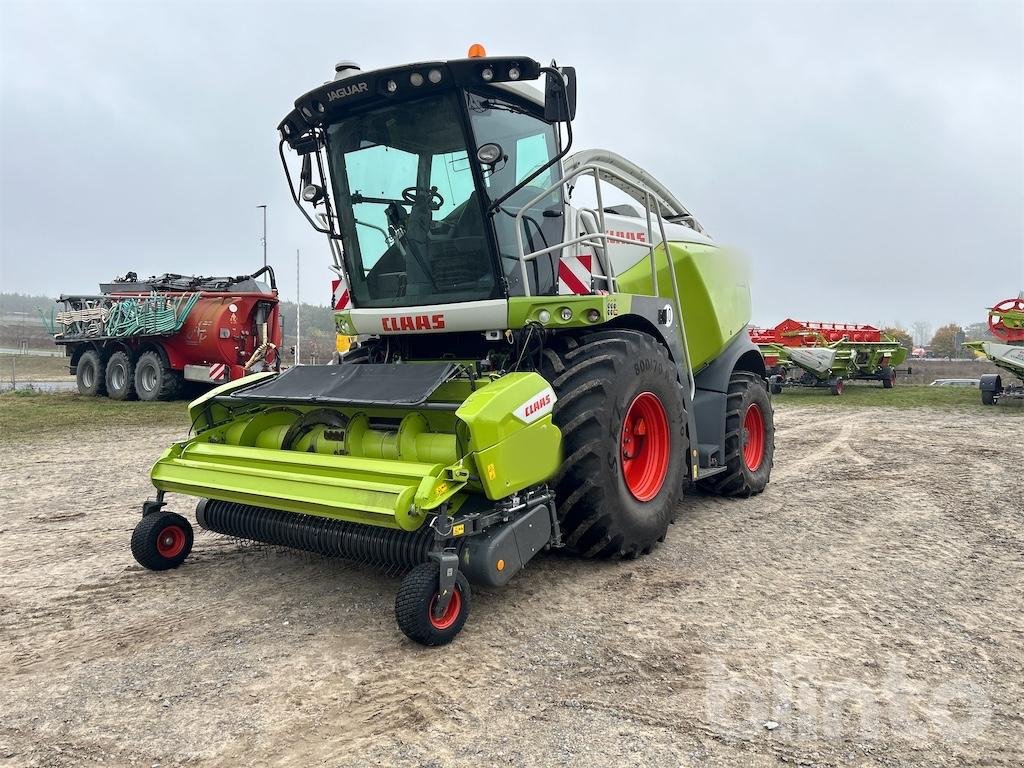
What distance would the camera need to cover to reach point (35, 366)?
102ft

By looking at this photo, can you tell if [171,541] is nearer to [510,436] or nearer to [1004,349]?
[510,436]

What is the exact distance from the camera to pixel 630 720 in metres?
2.54

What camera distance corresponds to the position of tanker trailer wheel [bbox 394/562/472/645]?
2.99 meters

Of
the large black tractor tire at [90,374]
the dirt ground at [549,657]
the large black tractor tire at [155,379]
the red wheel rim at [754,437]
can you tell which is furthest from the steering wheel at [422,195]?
the large black tractor tire at [90,374]

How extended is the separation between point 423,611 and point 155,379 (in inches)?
557

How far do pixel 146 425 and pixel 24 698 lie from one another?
964cm

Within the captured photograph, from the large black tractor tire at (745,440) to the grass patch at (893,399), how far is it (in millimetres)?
10173

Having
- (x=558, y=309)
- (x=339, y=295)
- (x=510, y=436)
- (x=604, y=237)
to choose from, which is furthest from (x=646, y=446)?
(x=339, y=295)

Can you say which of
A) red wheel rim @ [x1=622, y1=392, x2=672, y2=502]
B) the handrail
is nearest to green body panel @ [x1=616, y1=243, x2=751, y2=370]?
the handrail

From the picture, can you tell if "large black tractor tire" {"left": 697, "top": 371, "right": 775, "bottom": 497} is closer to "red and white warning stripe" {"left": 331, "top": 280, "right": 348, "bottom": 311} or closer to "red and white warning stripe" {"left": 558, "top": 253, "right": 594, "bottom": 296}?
"red and white warning stripe" {"left": 558, "top": 253, "right": 594, "bottom": 296}

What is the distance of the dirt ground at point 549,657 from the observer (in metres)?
2.41

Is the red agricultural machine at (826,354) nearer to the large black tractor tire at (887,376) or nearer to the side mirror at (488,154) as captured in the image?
the large black tractor tire at (887,376)

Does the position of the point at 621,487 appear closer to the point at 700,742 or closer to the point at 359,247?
the point at 700,742

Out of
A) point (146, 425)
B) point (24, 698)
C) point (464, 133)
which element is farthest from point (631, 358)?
point (146, 425)
